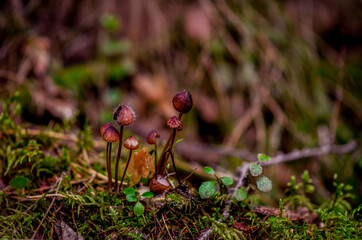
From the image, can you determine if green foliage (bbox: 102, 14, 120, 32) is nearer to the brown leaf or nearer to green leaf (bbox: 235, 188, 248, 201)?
the brown leaf

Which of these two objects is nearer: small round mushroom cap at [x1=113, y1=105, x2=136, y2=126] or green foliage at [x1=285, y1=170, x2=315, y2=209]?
small round mushroom cap at [x1=113, y1=105, x2=136, y2=126]

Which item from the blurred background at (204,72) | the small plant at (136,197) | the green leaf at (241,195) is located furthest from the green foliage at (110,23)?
the green leaf at (241,195)

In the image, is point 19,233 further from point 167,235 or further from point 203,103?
point 203,103

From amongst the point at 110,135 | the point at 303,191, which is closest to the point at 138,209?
the point at 110,135

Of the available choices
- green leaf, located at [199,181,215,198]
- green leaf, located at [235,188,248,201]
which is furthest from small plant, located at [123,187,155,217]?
green leaf, located at [235,188,248,201]

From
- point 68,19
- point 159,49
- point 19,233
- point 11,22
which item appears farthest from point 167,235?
point 68,19

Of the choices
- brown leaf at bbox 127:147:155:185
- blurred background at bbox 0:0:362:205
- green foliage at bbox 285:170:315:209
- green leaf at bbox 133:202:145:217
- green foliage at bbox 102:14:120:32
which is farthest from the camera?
green foliage at bbox 102:14:120:32

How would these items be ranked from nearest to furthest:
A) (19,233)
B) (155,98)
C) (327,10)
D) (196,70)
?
(19,233) → (196,70) → (155,98) → (327,10)
